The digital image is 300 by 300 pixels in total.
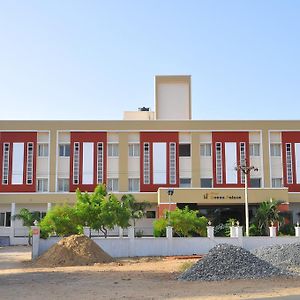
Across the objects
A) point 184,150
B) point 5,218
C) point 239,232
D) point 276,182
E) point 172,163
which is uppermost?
point 184,150

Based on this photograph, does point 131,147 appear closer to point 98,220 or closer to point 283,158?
point 283,158

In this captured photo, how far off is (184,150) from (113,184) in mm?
7652

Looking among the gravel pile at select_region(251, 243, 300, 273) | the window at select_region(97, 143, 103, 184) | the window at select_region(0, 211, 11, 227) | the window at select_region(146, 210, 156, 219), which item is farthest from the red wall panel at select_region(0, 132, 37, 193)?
the gravel pile at select_region(251, 243, 300, 273)

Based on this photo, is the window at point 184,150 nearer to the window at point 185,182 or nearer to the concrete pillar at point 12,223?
the window at point 185,182

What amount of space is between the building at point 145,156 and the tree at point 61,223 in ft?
55.0

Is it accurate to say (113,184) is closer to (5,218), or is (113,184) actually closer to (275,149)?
(5,218)

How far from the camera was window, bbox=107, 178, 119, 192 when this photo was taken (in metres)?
51.5

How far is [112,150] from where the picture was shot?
52.2m

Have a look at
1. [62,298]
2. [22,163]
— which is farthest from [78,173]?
[62,298]

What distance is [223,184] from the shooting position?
51.1 metres

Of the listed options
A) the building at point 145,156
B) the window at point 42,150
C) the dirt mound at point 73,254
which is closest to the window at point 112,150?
the building at point 145,156

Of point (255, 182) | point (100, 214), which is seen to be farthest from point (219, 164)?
point (100, 214)

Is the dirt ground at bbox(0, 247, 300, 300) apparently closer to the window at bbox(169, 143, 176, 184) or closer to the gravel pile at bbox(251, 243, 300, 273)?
the gravel pile at bbox(251, 243, 300, 273)

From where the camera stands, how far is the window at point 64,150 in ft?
171
